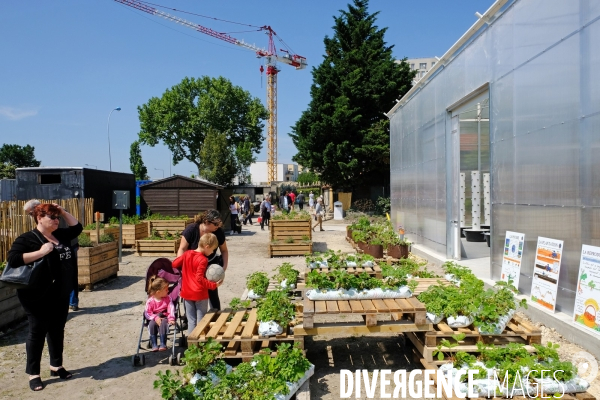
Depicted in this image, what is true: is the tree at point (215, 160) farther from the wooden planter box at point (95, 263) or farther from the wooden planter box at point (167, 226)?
the wooden planter box at point (95, 263)

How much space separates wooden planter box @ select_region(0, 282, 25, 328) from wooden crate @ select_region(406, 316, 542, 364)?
6106 mm

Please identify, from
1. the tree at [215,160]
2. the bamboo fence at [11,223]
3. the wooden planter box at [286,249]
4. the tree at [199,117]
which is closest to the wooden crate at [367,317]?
the bamboo fence at [11,223]

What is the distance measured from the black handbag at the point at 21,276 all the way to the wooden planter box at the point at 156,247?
10.4 metres

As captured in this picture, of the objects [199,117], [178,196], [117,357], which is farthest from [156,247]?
[199,117]

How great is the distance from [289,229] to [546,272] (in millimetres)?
9082

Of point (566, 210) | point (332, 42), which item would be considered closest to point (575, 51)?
point (566, 210)

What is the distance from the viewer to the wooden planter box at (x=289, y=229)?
14828 mm

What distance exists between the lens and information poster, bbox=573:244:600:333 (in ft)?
18.1

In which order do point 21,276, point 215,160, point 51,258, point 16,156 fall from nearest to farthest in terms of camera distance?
point 21,276
point 51,258
point 215,160
point 16,156

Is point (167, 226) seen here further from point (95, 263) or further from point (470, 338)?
point (470, 338)

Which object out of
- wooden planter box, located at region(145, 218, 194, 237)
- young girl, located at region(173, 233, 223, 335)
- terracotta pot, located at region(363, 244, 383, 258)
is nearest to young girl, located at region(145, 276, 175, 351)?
young girl, located at region(173, 233, 223, 335)

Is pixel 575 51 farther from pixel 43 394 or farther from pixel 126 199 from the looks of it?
pixel 126 199

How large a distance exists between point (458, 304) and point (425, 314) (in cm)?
54

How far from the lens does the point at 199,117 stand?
54.8 meters
